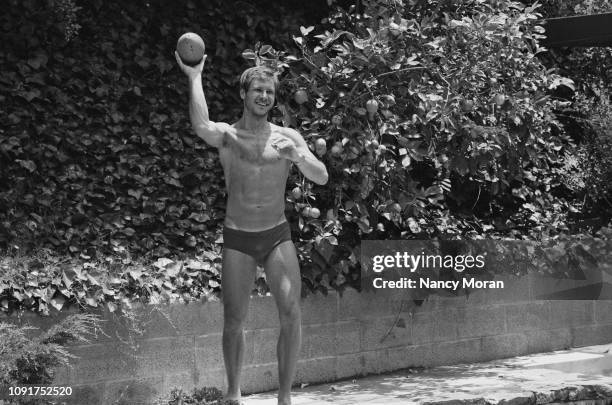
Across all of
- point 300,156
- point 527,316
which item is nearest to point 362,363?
point 527,316

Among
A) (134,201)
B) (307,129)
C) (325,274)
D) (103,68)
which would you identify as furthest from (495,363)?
(103,68)

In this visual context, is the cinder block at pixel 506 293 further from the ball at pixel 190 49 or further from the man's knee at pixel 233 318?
the ball at pixel 190 49

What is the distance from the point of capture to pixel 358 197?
6.74m

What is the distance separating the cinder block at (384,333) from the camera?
7059mm

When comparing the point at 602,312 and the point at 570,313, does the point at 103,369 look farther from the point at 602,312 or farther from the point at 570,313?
the point at 602,312

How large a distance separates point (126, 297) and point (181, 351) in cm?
54

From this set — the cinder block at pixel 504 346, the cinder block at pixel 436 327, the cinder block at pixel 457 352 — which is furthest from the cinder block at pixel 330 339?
the cinder block at pixel 504 346

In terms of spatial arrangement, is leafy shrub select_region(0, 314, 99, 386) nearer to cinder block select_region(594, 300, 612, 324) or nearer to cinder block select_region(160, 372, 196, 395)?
cinder block select_region(160, 372, 196, 395)

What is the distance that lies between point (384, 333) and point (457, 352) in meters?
0.80

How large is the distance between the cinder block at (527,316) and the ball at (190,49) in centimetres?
416

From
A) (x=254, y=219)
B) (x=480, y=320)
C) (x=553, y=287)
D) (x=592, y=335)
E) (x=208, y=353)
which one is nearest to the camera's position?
(x=254, y=219)

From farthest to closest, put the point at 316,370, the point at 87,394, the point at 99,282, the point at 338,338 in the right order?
the point at 338,338
the point at 316,370
the point at 99,282
the point at 87,394

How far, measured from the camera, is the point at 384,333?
717 cm

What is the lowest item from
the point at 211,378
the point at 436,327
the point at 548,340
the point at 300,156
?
the point at 211,378
